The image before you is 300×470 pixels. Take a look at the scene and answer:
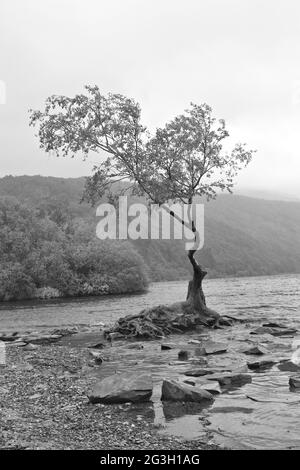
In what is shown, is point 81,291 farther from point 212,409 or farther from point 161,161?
point 212,409

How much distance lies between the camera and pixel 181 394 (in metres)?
16.0

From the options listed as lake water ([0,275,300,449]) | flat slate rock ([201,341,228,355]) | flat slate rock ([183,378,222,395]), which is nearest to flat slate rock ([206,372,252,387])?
lake water ([0,275,300,449])

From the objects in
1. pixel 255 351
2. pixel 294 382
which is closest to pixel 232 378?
pixel 294 382

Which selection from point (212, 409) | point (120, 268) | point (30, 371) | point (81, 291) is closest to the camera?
point (212, 409)

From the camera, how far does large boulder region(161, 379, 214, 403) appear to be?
52.5ft

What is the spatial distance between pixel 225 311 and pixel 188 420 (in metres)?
38.1

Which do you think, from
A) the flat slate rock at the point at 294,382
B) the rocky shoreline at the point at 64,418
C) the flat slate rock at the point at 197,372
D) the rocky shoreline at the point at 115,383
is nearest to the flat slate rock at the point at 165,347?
the rocky shoreline at the point at 115,383

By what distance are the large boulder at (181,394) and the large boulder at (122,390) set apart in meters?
0.61

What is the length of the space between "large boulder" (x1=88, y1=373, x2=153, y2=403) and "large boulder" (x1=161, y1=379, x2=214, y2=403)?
0.61m

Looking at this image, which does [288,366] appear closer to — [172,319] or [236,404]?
[236,404]

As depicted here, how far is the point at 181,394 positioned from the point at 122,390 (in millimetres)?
1949

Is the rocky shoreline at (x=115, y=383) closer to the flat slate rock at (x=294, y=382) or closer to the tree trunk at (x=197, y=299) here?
the flat slate rock at (x=294, y=382)

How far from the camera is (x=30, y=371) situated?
21.5 m
